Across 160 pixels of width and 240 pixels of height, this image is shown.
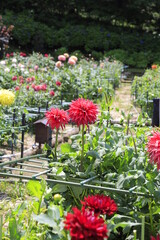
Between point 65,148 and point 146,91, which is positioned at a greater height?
point 146,91

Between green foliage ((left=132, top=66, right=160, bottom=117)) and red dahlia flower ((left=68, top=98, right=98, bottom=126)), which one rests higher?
green foliage ((left=132, top=66, right=160, bottom=117))

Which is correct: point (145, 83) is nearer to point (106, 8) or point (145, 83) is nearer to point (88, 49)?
point (88, 49)

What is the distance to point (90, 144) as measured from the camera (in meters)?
2.38

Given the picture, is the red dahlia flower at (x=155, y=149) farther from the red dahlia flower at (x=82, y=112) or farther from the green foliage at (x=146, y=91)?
the green foliage at (x=146, y=91)

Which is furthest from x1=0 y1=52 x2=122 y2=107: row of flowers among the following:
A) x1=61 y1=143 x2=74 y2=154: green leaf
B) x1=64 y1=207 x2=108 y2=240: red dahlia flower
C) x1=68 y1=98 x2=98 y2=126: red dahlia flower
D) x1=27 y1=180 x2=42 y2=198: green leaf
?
x1=64 y1=207 x2=108 y2=240: red dahlia flower

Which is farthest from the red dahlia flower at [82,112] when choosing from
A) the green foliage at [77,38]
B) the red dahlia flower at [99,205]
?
the green foliage at [77,38]

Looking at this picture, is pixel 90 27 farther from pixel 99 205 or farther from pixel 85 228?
pixel 85 228

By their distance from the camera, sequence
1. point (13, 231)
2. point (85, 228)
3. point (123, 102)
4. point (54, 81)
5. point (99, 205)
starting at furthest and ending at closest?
point (123, 102), point (54, 81), point (13, 231), point (99, 205), point (85, 228)

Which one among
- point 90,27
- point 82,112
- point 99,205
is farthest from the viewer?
point 90,27

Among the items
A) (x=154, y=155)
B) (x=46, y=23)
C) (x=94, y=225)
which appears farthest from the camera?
(x=46, y=23)

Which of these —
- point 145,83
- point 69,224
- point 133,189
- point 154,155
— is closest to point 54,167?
point 133,189

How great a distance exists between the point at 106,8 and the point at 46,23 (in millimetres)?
2799

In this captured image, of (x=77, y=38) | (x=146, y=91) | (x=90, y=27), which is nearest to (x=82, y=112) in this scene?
(x=146, y=91)

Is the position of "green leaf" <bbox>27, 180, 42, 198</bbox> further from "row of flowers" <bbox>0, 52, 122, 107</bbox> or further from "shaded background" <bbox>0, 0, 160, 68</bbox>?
"shaded background" <bbox>0, 0, 160, 68</bbox>
